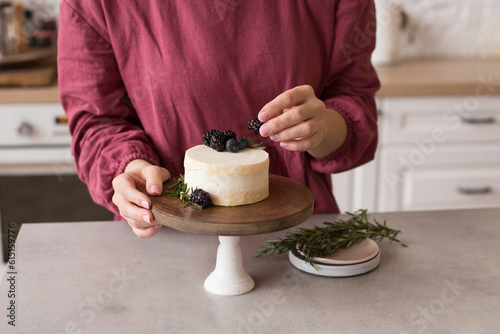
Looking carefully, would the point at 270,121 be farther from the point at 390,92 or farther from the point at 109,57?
the point at 390,92

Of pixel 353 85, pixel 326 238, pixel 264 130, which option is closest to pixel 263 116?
pixel 264 130

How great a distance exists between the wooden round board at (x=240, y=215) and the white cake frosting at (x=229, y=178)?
15 mm

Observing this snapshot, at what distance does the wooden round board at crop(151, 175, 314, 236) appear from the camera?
2.71ft

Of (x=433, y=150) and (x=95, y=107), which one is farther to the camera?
(x=433, y=150)

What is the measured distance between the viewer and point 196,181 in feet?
3.08

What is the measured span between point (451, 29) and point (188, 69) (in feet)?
6.87

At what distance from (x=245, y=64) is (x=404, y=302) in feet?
1.91

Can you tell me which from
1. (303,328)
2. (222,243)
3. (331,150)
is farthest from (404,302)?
(331,150)

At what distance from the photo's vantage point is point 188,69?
1217mm

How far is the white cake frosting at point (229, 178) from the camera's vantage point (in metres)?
0.92

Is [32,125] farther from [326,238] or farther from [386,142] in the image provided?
[326,238]

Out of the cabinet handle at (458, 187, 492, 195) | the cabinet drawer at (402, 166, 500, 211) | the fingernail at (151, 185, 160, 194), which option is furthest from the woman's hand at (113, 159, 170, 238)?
the cabinet handle at (458, 187, 492, 195)

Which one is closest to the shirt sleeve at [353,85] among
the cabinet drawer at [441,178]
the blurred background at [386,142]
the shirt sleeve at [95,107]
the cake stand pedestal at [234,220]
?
the cake stand pedestal at [234,220]

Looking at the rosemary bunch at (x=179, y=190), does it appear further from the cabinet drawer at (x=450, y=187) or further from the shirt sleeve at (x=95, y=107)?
the cabinet drawer at (x=450, y=187)
